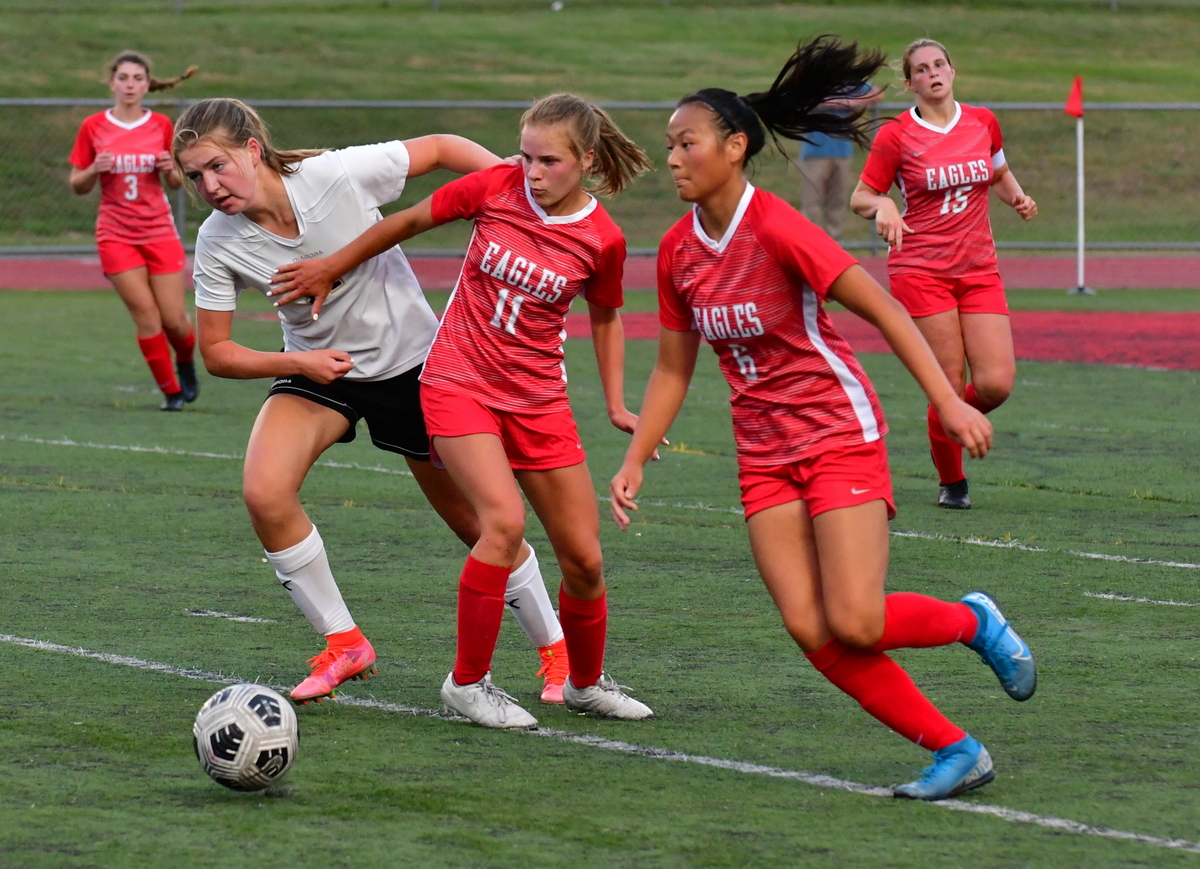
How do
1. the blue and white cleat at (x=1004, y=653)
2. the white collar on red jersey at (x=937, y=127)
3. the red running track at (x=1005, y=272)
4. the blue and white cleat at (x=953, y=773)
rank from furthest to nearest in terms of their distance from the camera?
the red running track at (x=1005, y=272), the white collar on red jersey at (x=937, y=127), the blue and white cleat at (x=1004, y=653), the blue and white cleat at (x=953, y=773)

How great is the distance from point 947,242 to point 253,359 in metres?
Result: 4.45

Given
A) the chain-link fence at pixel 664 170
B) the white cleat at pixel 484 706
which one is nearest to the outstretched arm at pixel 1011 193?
the white cleat at pixel 484 706

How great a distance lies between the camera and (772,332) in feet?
15.4

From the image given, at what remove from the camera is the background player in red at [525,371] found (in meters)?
5.22

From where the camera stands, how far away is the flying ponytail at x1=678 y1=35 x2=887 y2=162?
4762mm

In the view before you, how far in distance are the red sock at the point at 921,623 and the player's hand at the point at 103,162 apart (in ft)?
28.6

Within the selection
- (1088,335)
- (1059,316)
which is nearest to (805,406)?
(1088,335)

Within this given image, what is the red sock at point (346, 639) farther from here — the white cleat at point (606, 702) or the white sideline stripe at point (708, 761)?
the white cleat at point (606, 702)

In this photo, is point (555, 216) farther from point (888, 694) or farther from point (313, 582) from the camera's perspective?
point (888, 694)

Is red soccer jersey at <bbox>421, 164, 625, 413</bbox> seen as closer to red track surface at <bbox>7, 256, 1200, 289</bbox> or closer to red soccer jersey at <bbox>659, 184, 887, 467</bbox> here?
red soccer jersey at <bbox>659, 184, 887, 467</bbox>

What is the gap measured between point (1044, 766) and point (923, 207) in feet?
15.4

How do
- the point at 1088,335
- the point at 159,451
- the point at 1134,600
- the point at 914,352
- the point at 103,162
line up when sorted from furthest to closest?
the point at 1088,335, the point at 103,162, the point at 159,451, the point at 1134,600, the point at 914,352

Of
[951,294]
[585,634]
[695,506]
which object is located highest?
[951,294]

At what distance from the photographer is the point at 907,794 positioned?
177 inches
